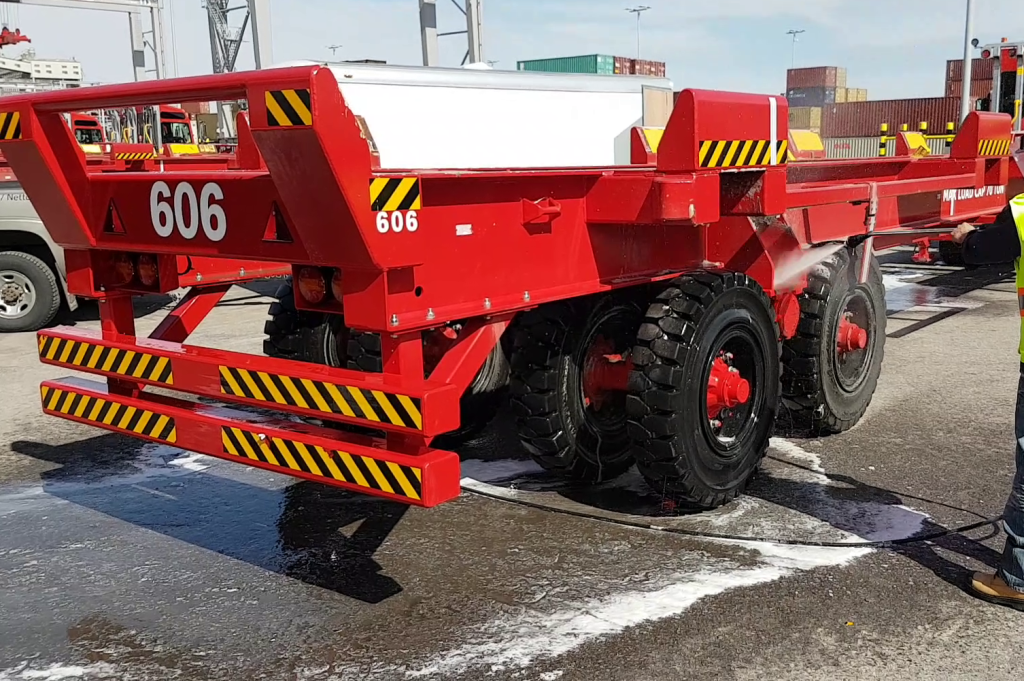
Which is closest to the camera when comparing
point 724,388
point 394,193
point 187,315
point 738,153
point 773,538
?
point 394,193

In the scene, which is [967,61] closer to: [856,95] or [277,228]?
[277,228]

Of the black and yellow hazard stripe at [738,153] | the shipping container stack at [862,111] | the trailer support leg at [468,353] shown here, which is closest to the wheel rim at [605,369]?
the black and yellow hazard stripe at [738,153]

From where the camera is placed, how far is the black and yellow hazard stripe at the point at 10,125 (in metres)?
3.69

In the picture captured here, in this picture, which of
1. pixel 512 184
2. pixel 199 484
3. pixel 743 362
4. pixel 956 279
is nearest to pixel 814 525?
pixel 743 362

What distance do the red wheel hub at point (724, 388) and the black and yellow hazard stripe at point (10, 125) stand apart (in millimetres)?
2938

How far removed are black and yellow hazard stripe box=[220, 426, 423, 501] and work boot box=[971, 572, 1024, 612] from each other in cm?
207

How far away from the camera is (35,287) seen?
31.3 ft

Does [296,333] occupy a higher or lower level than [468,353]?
lower

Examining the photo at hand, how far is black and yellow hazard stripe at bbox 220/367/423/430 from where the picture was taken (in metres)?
3.06

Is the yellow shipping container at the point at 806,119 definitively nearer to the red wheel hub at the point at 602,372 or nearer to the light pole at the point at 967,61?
the light pole at the point at 967,61

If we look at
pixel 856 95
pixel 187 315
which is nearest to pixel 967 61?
pixel 187 315

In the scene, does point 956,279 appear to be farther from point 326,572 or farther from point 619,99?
point 326,572

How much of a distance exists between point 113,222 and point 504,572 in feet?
6.77

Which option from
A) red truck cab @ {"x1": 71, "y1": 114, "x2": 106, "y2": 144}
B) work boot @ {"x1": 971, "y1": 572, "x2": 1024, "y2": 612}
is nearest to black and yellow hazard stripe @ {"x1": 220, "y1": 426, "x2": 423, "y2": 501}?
work boot @ {"x1": 971, "y1": 572, "x2": 1024, "y2": 612}
